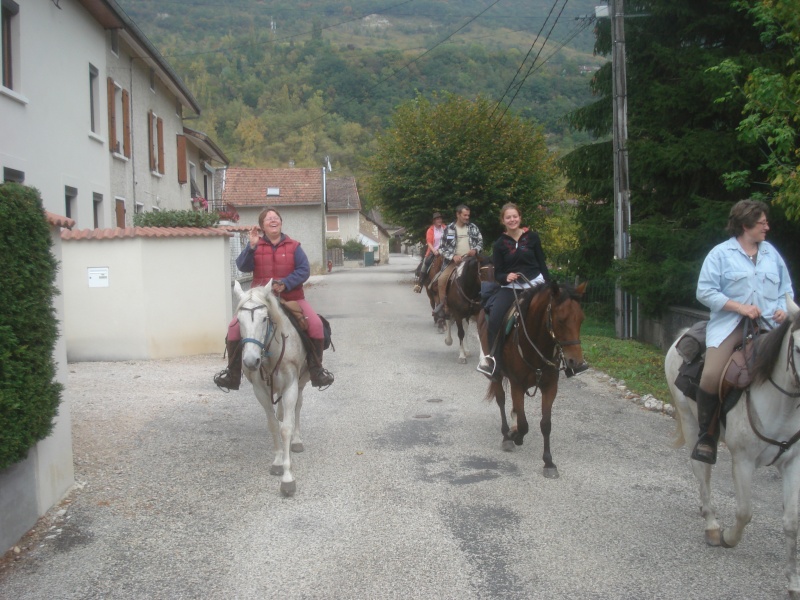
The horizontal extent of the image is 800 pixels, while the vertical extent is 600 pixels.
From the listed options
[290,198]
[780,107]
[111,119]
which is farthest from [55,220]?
[290,198]

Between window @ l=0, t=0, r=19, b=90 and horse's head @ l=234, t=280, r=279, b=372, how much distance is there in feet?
36.3

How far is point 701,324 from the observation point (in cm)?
561

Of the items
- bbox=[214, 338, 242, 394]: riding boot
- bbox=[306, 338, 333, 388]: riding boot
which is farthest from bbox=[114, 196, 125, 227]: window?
bbox=[306, 338, 333, 388]: riding boot

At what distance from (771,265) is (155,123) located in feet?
73.5

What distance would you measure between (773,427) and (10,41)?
15.4 m

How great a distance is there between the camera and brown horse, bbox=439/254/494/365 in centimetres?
1280

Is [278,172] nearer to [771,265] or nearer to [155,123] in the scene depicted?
[155,123]

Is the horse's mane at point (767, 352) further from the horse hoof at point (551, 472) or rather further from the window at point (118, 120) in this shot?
the window at point (118, 120)

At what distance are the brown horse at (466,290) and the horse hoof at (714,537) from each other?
764cm

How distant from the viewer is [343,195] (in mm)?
80188

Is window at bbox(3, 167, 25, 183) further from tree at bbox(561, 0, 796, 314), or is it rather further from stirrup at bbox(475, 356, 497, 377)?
tree at bbox(561, 0, 796, 314)

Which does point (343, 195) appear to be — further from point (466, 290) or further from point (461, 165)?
point (466, 290)

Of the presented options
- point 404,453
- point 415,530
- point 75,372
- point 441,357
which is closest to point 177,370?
point 75,372

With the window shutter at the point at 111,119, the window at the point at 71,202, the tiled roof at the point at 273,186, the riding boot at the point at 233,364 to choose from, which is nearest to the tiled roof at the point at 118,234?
the window at the point at 71,202
